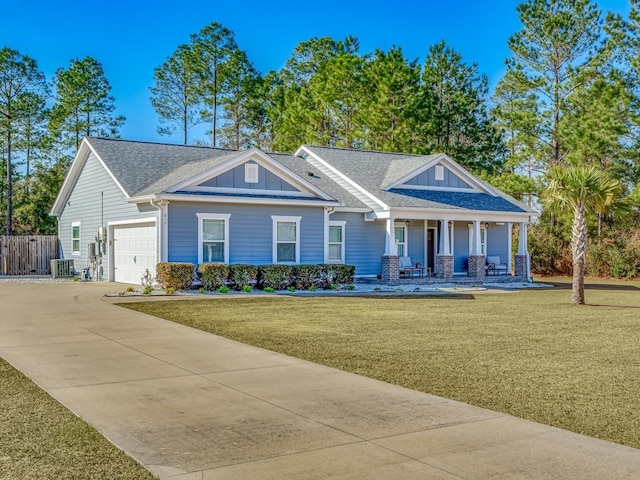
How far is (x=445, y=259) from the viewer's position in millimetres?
27641

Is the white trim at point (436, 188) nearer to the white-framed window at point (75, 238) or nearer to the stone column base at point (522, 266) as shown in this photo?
the stone column base at point (522, 266)

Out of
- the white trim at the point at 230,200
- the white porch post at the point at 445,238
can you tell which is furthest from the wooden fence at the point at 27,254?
the white porch post at the point at 445,238

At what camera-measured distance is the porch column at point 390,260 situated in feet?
87.4

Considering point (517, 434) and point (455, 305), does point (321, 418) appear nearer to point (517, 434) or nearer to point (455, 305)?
point (517, 434)

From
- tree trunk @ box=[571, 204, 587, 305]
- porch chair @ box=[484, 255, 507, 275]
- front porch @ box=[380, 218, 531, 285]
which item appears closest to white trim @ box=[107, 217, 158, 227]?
front porch @ box=[380, 218, 531, 285]

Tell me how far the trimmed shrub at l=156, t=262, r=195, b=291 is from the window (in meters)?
10.2

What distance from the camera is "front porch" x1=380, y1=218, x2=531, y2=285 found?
88.5 feet

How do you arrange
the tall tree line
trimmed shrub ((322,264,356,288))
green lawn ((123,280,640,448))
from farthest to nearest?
1. the tall tree line
2. trimmed shrub ((322,264,356,288))
3. green lawn ((123,280,640,448))

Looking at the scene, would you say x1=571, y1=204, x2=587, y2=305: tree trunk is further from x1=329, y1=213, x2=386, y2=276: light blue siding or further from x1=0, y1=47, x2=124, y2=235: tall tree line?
x1=0, y1=47, x2=124, y2=235: tall tree line

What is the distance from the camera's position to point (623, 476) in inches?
204

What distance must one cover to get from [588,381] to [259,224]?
1626 centimetres

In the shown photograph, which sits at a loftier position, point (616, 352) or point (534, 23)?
point (534, 23)

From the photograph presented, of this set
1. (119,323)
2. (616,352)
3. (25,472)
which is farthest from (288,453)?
(119,323)

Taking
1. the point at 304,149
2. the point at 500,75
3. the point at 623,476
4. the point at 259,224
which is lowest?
the point at 623,476
